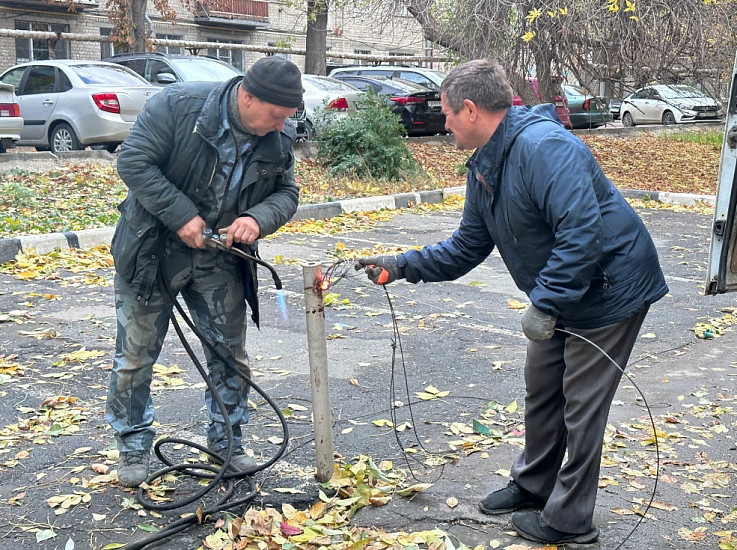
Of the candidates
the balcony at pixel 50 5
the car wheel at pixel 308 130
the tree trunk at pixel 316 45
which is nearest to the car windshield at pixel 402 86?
the tree trunk at pixel 316 45

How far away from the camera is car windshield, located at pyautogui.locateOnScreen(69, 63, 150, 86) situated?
562 inches

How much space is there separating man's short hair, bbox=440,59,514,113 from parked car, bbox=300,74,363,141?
11.1m

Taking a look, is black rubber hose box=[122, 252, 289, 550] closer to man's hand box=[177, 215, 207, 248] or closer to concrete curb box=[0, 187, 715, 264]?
man's hand box=[177, 215, 207, 248]

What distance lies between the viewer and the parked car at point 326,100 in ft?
47.7

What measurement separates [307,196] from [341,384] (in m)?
7.18

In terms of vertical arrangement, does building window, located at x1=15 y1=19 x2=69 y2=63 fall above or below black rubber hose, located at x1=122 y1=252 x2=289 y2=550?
above

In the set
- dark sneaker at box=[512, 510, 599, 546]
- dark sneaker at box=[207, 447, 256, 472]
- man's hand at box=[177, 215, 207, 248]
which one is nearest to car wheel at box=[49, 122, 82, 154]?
dark sneaker at box=[207, 447, 256, 472]

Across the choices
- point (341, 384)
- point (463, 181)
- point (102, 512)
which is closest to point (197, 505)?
point (102, 512)

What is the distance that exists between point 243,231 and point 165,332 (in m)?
0.65

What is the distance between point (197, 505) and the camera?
370cm

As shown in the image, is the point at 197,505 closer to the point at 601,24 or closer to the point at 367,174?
the point at 367,174

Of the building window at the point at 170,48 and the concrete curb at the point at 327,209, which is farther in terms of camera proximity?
the building window at the point at 170,48

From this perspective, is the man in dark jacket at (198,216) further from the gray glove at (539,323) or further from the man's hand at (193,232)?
the gray glove at (539,323)

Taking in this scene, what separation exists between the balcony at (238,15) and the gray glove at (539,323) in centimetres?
3478
